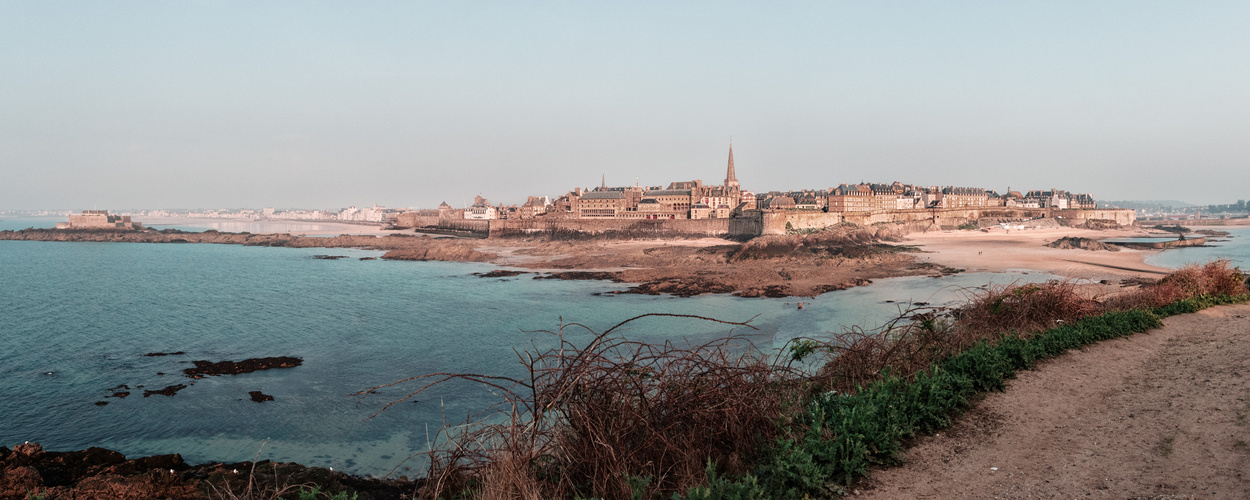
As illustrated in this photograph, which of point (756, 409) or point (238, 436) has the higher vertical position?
point (756, 409)

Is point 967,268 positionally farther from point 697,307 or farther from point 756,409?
point 756,409

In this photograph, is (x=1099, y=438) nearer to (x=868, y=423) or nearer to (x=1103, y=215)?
(x=868, y=423)

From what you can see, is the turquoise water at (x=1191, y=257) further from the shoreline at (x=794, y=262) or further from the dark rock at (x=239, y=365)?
the dark rock at (x=239, y=365)

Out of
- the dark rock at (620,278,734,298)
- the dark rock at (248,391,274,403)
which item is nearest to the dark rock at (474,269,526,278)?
the dark rock at (620,278,734,298)

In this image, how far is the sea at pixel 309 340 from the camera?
1033 cm

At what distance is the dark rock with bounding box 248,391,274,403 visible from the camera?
12320 mm

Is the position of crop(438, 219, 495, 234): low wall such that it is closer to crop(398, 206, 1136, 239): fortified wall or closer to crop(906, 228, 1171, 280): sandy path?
crop(398, 206, 1136, 239): fortified wall

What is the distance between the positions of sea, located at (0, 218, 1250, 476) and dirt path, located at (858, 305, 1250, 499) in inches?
85.7

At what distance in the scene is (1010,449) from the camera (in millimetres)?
4781

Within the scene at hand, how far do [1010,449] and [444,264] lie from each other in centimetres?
4486

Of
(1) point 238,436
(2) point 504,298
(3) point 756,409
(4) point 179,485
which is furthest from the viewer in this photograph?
(2) point 504,298

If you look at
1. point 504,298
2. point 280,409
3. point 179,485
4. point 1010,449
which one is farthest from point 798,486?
point 504,298

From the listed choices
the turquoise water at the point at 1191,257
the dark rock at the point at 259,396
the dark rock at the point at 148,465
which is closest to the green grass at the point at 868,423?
the dark rock at the point at 148,465

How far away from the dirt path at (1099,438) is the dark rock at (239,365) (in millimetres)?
15275
